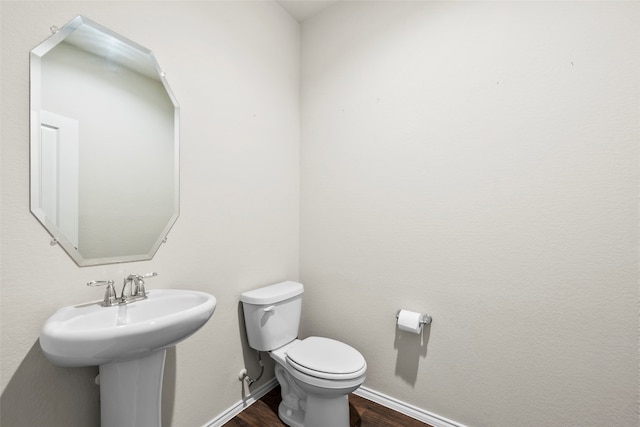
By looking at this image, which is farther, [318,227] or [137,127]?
[318,227]

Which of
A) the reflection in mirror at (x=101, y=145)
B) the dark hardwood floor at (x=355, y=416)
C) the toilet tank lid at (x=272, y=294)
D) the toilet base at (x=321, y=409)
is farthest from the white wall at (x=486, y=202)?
Answer: the reflection in mirror at (x=101, y=145)

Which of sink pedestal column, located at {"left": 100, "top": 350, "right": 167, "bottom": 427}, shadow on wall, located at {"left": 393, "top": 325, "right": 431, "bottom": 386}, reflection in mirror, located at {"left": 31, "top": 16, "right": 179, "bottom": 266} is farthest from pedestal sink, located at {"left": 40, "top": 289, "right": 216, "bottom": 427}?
shadow on wall, located at {"left": 393, "top": 325, "right": 431, "bottom": 386}

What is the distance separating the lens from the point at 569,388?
118 centimetres

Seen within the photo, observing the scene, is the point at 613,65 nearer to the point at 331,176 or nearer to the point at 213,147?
the point at 331,176

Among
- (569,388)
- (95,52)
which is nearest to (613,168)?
(569,388)

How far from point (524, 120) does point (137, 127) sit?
1775 millimetres

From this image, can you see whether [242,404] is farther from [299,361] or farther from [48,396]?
[48,396]

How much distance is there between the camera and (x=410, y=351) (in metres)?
1.56

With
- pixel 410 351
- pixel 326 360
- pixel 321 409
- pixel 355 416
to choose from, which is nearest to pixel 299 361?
pixel 326 360

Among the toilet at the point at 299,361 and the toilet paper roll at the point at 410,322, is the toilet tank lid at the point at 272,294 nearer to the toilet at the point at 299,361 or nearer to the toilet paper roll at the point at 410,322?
the toilet at the point at 299,361

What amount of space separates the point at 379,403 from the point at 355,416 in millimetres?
192

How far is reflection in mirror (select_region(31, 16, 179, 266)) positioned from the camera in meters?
0.96

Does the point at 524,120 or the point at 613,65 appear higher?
the point at 613,65

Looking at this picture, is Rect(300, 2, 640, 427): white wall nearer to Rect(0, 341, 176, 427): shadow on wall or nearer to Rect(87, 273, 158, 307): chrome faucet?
Rect(87, 273, 158, 307): chrome faucet
